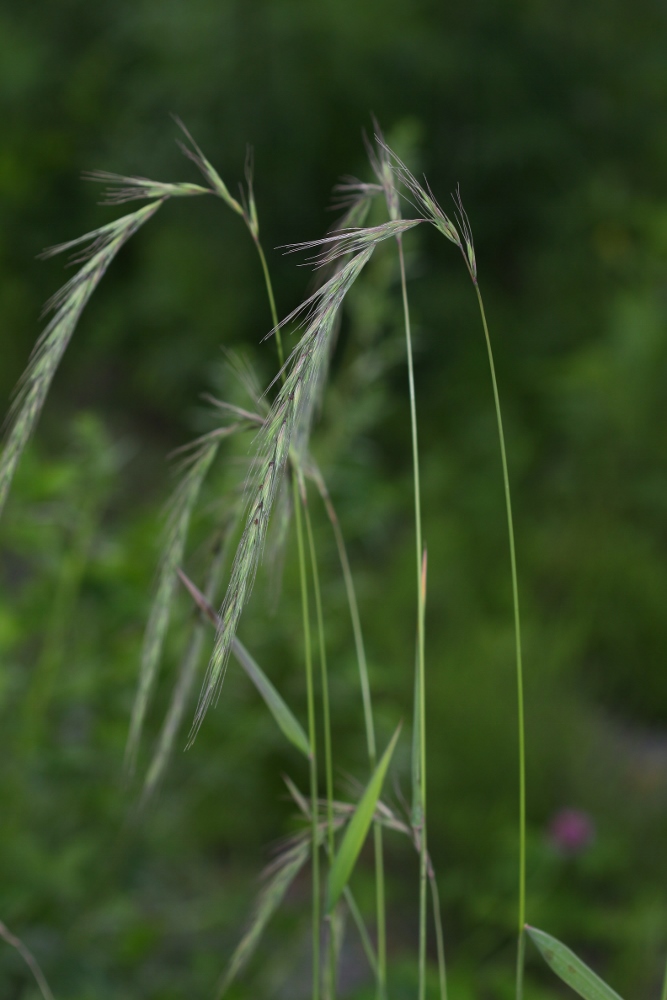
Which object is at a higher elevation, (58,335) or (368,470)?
(58,335)

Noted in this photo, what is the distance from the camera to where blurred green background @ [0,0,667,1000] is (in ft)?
4.02

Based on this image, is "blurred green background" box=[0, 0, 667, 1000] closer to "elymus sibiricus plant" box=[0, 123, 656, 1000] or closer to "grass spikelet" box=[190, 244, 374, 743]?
"elymus sibiricus plant" box=[0, 123, 656, 1000]

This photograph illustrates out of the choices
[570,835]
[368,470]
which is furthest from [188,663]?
[368,470]

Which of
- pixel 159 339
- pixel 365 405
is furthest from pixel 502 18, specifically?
pixel 365 405

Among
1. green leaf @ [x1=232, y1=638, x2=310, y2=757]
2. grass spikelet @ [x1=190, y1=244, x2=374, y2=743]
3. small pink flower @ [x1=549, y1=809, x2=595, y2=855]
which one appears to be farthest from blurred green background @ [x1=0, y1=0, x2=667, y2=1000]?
grass spikelet @ [x1=190, y1=244, x2=374, y2=743]

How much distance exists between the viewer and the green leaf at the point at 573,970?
51 cm

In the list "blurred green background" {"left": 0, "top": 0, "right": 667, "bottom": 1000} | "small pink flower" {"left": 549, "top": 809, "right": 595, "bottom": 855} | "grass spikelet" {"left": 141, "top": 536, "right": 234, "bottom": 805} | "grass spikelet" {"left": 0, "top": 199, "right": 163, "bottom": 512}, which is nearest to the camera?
"grass spikelet" {"left": 0, "top": 199, "right": 163, "bottom": 512}

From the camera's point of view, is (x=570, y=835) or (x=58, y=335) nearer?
(x=58, y=335)

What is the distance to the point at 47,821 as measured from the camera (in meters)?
1.38

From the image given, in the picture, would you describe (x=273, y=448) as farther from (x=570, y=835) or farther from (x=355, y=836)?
(x=570, y=835)

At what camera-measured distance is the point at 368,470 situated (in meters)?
2.04

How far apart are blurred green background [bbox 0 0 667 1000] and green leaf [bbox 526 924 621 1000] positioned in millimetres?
256

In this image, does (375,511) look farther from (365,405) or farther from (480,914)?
(480,914)

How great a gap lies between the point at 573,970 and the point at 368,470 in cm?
156
